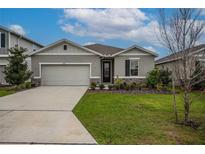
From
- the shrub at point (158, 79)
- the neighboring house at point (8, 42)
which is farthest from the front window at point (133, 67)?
the neighboring house at point (8, 42)

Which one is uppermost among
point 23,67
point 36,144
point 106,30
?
point 106,30

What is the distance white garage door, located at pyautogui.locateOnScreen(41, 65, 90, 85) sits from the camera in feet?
55.1

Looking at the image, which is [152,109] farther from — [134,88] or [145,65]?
[145,65]

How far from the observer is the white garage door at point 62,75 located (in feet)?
55.1

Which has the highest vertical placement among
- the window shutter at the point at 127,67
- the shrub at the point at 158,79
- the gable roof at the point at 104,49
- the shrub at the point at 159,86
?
the gable roof at the point at 104,49

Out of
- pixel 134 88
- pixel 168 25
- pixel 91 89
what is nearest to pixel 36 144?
pixel 168 25

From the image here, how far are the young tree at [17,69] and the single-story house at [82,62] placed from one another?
593 millimetres

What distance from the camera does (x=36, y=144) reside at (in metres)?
5.34

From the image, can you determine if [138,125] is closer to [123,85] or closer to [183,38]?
[183,38]

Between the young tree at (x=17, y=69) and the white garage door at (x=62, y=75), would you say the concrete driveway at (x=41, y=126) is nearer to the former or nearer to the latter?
the white garage door at (x=62, y=75)
